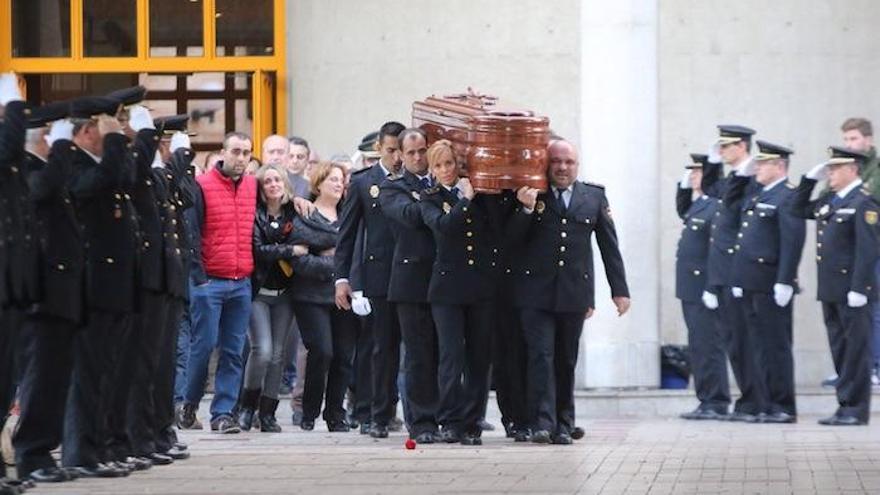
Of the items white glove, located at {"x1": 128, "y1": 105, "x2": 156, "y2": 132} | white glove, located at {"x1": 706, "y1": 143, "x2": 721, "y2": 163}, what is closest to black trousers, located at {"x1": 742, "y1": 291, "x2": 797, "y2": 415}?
white glove, located at {"x1": 706, "y1": 143, "x2": 721, "y2": 163}

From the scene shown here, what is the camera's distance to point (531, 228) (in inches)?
604

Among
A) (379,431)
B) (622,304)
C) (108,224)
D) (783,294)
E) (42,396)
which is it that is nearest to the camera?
→ (42,396)

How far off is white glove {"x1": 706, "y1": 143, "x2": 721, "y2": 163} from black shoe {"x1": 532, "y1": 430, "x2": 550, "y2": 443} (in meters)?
4.80

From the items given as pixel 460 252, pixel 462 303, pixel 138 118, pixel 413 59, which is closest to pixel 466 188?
pixel 460 252

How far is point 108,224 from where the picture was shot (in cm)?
1255

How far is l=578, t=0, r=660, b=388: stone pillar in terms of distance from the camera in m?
20.2

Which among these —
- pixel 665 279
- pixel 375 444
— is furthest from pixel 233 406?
pixel 665 279

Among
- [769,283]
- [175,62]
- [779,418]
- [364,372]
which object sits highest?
[175,62]

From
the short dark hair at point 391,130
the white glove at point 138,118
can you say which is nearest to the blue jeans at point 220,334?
the short dark hair at point 391,130

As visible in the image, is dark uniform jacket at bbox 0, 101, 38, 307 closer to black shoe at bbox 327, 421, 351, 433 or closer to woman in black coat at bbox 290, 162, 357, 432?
woman in black coat at bbox 290, 162, 357, 432

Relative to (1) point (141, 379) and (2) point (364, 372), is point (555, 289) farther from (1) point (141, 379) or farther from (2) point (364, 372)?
(1) point (141, 379)

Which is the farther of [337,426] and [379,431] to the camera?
[337,426]

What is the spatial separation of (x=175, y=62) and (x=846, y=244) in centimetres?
789

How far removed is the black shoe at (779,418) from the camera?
1834 cm
